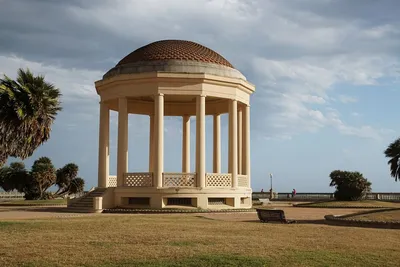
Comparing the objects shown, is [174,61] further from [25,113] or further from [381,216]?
[381,216]

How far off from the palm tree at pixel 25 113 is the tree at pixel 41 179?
25907mm

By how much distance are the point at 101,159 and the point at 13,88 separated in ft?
30.9

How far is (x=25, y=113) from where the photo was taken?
3167 centimetres

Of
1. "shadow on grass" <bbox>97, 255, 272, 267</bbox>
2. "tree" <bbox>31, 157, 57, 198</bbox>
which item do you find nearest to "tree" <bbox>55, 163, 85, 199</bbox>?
"tree" <bbox>31, 157, 57, 198</bbox>

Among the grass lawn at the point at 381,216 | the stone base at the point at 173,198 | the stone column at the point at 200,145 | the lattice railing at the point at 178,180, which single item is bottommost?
the grass lawn at the point at 381,216

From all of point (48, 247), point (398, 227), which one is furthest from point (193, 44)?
point (48, 247)

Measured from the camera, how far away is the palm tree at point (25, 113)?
31.6 metres

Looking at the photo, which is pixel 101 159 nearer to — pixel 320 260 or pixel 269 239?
pixel 269 239

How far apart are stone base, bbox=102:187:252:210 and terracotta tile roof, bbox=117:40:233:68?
921 cm

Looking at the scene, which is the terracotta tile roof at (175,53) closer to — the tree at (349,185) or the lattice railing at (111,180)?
the lattice railing at (111,180)

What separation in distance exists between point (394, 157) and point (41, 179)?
38.1 metres

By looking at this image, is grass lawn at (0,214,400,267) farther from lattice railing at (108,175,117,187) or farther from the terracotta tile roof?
lattice railing at (108,175,117,187)

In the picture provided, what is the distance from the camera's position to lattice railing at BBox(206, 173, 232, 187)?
36.7 metres

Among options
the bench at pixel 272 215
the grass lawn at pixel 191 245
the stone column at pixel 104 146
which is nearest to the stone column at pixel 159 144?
the stone column at pixel 104 146
